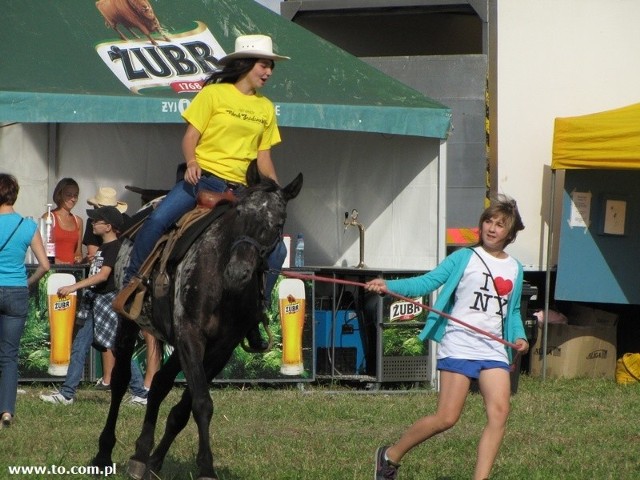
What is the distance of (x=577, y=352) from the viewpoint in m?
14.0

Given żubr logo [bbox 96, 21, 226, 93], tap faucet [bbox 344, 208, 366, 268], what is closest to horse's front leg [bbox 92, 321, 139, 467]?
żubr logo [bbox 96, 21, 226, 93]

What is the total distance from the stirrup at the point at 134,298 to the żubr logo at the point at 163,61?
16.4ft

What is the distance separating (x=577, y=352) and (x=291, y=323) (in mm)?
3501

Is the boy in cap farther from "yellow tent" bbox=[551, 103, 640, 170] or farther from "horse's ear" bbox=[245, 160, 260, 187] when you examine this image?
"yellow tent" bbox=[551, 103, 640, 170]

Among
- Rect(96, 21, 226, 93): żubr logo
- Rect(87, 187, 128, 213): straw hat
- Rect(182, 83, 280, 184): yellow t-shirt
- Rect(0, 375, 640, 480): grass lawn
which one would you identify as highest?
Rect(96, 21, 226, 93): żubr logo

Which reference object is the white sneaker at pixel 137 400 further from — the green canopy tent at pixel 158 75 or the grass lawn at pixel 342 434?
the green canopy tent at pixel 158 75

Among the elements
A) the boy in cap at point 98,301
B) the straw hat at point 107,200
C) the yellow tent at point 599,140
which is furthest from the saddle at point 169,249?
the yellow tent at point 599,140

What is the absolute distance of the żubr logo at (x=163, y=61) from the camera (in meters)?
12.3

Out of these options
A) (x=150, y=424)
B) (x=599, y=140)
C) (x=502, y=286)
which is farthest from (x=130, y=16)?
(x=502, y=286)

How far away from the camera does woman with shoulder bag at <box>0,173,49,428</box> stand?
9609 mm

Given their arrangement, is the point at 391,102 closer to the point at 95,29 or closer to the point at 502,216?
the point at 95,29

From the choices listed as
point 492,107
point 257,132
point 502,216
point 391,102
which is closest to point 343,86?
point 391,102

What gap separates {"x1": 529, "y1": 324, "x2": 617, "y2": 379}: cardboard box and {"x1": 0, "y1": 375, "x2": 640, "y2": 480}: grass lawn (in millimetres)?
840

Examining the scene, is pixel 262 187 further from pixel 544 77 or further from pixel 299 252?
pixel 544 77
